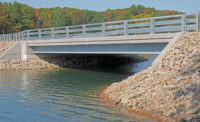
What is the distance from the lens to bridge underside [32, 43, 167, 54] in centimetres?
1647

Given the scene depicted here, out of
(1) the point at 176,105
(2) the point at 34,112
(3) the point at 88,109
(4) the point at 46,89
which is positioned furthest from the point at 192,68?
(4) the point at 46,89

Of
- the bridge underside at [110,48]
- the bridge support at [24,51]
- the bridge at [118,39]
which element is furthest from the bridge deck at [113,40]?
the bridge support at [24,51]

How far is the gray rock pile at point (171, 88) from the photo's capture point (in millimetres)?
9016

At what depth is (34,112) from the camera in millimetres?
9992

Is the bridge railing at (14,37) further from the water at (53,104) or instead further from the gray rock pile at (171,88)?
the gray rock pile at (171,88)

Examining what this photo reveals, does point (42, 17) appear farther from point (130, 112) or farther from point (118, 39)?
point (130, 112)

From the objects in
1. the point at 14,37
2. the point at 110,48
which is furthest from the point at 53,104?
the point at 14,37

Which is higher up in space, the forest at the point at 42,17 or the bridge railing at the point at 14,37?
the forest at the point at 42,17

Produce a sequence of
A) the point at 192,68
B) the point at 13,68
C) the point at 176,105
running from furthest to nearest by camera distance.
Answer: the point at 13,68 < the point at 192,68 < the point at 176,105

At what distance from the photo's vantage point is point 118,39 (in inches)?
706

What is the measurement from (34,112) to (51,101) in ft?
6.34

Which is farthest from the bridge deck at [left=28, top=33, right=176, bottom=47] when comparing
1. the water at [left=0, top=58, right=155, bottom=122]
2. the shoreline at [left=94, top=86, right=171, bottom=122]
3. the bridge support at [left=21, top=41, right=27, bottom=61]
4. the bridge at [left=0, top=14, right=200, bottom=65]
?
the shoreline at [left=94, top=86, right=171, bottom=122]

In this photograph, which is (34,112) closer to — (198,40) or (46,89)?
(46,89)

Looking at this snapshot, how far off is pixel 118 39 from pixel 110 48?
4.78ft
